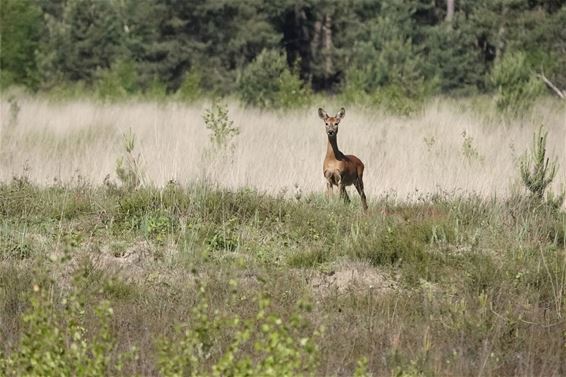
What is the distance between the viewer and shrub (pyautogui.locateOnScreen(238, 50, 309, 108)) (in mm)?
22297

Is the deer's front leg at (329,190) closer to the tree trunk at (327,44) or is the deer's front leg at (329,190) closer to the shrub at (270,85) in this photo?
the shrub at (270,85)

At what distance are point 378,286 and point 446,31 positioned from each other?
30.5 metres

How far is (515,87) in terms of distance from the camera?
20672mm

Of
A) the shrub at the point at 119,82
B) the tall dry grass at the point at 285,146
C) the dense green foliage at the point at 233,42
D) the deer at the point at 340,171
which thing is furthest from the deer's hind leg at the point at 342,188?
the dense green foliage at the point at 233,42

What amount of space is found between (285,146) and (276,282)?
722 cm

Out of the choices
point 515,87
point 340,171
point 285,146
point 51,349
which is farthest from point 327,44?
point 51,349

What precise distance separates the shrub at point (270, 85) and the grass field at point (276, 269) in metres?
8.92

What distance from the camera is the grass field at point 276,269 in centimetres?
452

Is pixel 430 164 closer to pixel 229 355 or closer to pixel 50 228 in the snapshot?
pixel 50 228

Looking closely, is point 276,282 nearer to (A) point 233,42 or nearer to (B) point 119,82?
(B) point 119,82

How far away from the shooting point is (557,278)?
7.09 metres

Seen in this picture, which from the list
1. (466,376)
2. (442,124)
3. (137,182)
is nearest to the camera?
(466,376)

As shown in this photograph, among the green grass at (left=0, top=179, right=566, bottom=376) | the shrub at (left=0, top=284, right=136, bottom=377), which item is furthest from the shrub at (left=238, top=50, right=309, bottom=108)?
the shrub at (left=0, top=284, right=136, bottom=377)

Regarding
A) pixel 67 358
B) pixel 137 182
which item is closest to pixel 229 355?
pixel 67 358
